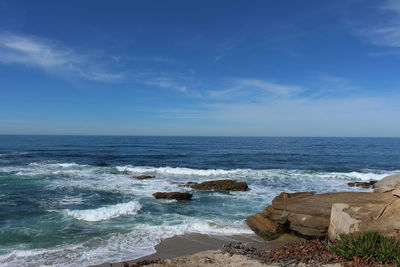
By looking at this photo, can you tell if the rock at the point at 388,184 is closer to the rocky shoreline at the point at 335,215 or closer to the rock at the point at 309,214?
the rocky shoreline at the point at 335,215

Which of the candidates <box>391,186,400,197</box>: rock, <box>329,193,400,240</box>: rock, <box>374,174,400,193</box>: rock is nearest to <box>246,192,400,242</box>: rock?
<box>329,193,400,240</box>: rock

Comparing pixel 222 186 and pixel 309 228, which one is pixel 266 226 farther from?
pixel 222 186

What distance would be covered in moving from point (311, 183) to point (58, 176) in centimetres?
2390

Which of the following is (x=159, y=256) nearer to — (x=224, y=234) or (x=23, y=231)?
(x=224, y=234)

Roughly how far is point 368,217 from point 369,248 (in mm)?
2456

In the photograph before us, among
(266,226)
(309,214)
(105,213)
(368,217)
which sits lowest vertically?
(105,213)

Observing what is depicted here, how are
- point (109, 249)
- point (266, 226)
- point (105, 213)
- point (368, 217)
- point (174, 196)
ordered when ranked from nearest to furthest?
point (368, 217)
point (109, 249)
point (266, 226)
point (105, 213)
point (174, 196)

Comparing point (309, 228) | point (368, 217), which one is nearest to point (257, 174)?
point (309, 228)

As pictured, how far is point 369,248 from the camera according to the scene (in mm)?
6516

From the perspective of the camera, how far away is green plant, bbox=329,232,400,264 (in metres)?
6.23

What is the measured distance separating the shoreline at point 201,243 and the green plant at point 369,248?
128 inches

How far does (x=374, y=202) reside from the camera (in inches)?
371

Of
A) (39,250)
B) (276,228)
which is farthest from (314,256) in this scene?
(39,250)

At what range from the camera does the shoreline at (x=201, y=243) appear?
9.43 metres
